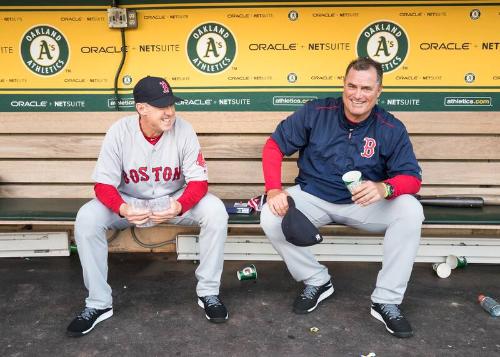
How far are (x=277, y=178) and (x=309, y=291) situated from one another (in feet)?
2.08

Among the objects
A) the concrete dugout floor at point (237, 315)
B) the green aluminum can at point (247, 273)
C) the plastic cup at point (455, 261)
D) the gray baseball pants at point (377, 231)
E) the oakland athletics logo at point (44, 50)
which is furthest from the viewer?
the oakland athletics logo at point (44, 50)

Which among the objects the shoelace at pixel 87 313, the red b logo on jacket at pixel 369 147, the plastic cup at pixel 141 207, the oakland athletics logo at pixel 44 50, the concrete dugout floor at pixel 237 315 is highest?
the oakland athletics logo at pixel 44 50

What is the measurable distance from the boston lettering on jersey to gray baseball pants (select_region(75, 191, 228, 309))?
22cm

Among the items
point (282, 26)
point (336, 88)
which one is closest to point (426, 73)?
point (336, 88)

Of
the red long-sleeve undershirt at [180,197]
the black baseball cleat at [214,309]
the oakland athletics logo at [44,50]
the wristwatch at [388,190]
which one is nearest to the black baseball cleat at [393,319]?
the wristwatch at [388,190]

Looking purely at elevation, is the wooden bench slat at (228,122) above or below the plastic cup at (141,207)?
above

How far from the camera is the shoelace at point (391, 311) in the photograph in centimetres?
262

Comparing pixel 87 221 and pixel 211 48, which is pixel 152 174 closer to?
pixel 87 221

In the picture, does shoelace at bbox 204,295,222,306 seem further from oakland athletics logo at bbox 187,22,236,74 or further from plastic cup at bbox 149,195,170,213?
oakland athletics logo at bbox 187,22,236,74

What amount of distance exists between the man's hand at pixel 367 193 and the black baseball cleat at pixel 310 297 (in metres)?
0.59

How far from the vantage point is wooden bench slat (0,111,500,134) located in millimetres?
3367

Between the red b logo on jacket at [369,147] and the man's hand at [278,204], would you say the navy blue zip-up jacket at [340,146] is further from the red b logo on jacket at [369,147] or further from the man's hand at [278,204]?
the man's hand at [278,204]

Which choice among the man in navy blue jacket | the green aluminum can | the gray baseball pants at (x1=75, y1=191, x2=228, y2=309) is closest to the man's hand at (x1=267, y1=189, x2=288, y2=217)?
the man in navy blue jacket

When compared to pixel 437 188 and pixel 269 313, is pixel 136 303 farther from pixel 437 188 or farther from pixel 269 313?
pixel 437 188
